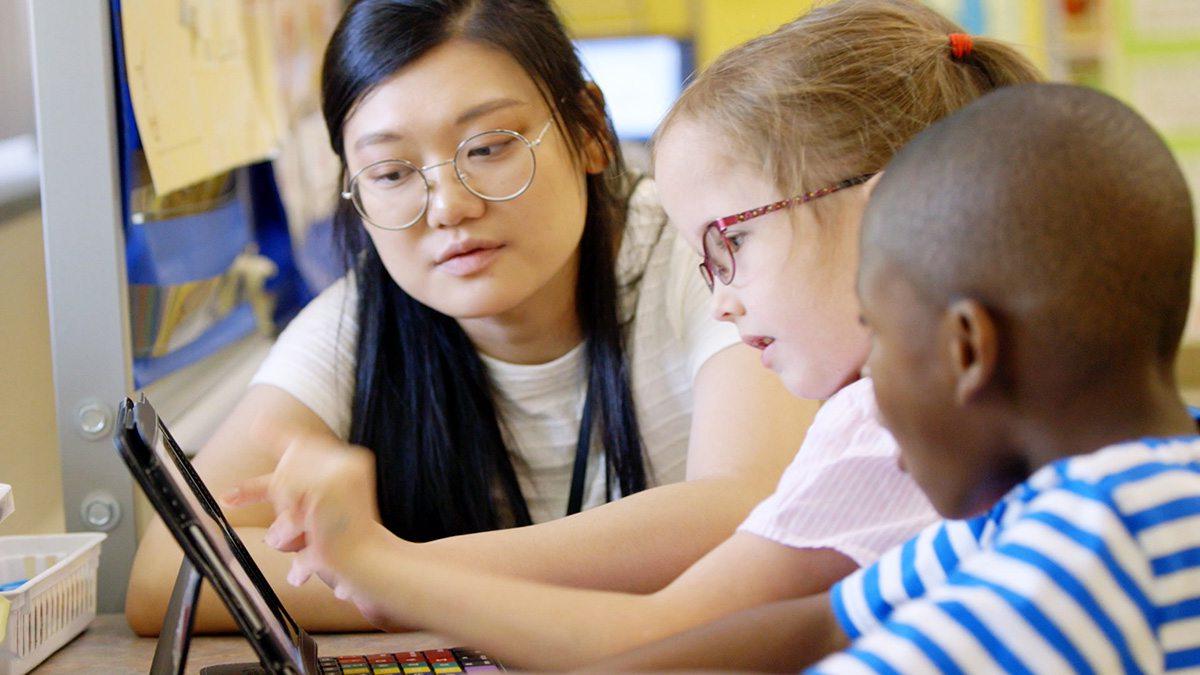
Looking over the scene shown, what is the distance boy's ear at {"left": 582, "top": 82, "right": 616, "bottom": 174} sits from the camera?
4.47 feet

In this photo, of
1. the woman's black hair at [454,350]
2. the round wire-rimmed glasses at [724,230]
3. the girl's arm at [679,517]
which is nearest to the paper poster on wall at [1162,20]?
the woman's black hair at [454,350]

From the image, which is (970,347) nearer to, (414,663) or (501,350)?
(414,663)

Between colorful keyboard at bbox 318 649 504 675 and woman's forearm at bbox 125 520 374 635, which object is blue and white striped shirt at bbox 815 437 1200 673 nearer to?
colorful keyboard at bbox 318 649 504 675

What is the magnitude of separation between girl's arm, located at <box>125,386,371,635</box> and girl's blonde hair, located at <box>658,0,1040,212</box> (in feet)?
1.49

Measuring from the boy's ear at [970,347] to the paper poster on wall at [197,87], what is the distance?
0.92m

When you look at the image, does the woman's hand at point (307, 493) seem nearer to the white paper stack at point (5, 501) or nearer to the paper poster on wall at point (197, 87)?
the white paper stack at point (5, 501)

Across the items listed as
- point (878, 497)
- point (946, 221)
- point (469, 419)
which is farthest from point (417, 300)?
point (946, 221)

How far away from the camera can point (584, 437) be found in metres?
1.34

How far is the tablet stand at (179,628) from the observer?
0.80 m

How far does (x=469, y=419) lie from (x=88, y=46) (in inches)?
20.6

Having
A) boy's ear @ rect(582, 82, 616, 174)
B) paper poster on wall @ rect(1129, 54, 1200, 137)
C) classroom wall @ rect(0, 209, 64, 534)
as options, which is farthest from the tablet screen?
paper poster on wall @ rect(1129, 54, 1200, 137)

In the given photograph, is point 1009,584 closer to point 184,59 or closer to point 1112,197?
point 1112,197

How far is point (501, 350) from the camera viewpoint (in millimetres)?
1402

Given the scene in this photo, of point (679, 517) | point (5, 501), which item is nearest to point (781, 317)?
point (679, 517)
